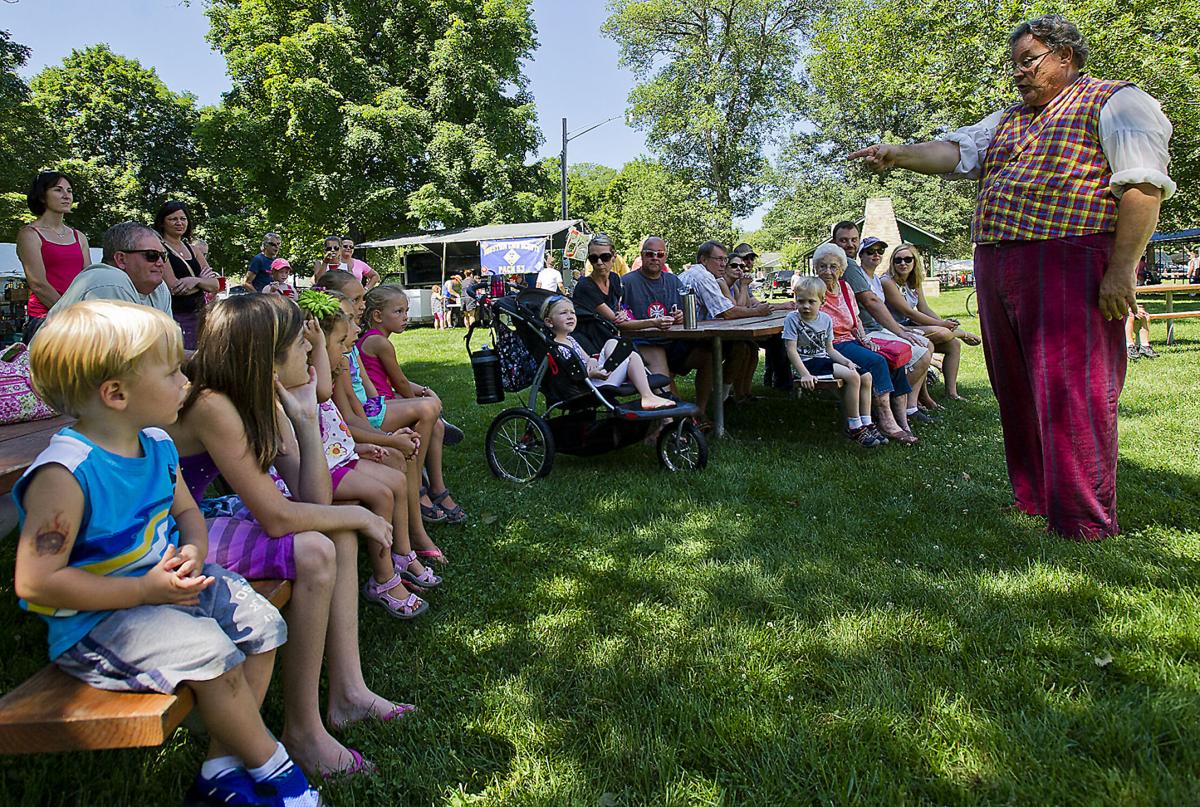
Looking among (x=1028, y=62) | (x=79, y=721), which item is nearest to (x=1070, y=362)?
(x=1028, y=62)

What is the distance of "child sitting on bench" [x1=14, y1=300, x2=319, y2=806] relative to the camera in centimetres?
156

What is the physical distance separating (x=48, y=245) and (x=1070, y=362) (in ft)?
19.7

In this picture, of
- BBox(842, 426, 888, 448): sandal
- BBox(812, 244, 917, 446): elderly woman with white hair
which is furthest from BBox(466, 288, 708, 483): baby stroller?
BBox(812, 244, 917, 446): elderly woman with white hair

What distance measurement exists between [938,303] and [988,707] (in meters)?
23.7

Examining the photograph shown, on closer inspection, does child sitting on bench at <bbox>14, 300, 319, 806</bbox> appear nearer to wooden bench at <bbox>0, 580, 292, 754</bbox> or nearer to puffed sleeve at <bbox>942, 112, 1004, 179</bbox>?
wooden bench at <bbox>0, 580, 292, 754</bbox>

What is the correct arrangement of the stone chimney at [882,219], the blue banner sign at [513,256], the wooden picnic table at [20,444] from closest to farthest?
the wooden picnic table at [20,444]
the stone chimney at [882,219]
the blue banner sign at [513,256]

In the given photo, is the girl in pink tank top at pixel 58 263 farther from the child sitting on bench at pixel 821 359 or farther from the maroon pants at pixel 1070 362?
the maroon pants at pixel 1070 362

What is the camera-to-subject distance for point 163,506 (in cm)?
180

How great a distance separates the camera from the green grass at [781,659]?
6.61 ft

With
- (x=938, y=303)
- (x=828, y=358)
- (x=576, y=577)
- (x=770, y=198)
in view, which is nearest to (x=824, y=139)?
(x=770, y=198)

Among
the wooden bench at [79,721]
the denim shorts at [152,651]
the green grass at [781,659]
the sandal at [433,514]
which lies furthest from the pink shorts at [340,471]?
the wooden bench at [79,721]

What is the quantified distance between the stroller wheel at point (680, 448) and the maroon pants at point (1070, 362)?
2.10 metres

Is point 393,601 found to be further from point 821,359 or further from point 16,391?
point 821,359

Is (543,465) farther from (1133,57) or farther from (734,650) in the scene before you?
(1133,57)
